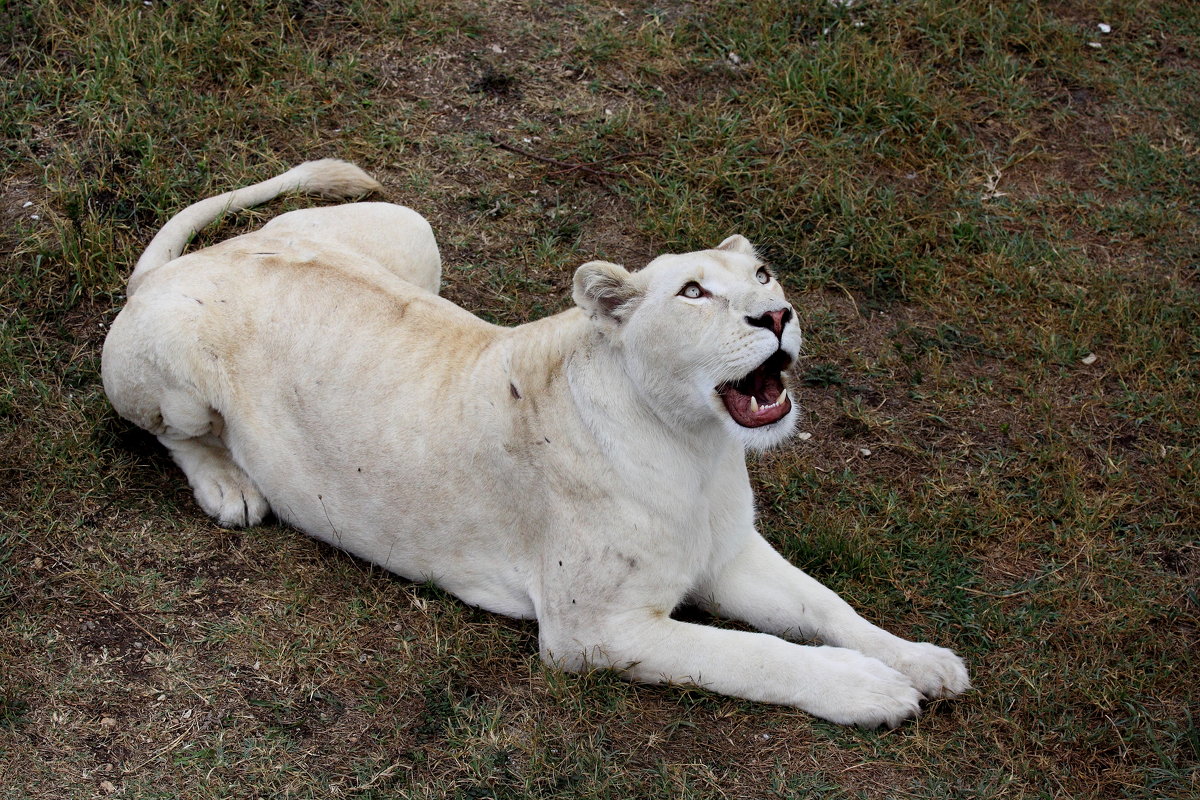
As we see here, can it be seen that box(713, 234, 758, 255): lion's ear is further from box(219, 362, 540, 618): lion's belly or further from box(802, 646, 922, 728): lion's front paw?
box(802, 646, 922, 728): lion's front paw

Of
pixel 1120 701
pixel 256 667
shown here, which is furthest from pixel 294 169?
pixel 1120 701

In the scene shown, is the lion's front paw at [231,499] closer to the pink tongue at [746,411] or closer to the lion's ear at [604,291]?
the lion's ear at [604,291]

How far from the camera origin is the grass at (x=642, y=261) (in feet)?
15.1

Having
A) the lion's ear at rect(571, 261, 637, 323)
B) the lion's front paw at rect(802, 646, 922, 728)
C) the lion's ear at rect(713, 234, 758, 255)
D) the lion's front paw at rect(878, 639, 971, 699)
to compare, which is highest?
the lion's ear at rect(571, 261, 637, 323)

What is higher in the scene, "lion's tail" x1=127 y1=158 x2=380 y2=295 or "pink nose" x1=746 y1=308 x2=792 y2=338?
"pink nose" x1=746 y1=308 x2=792 y2=338

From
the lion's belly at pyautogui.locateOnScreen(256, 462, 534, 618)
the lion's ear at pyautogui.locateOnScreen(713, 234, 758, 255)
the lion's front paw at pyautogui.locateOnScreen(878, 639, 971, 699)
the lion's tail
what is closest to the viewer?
the lion's front paw at pyautogui.locateOnScreen(878, 639, 971, 699)

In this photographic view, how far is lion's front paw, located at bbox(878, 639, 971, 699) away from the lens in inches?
186

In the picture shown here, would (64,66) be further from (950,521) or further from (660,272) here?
(950,521)

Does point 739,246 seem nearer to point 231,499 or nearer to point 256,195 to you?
point 231,499

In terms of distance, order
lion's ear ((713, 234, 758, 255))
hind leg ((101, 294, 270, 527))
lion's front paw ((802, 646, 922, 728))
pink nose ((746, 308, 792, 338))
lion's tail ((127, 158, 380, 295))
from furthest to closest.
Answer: lion's tail ((127, 158, 380, 295))
hind leg ((101, 294, 270, 527))
lion's ear ((713, 234, 758, 255))
lion's front paw ((802, 646, 922, 728))
pink nose ((746, 308, 792, 338))

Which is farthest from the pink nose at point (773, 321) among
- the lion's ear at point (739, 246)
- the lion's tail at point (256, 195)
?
the lion's tail at point (256, 195)

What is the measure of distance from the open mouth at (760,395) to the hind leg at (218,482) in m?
2.28

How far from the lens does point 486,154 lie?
751 cm

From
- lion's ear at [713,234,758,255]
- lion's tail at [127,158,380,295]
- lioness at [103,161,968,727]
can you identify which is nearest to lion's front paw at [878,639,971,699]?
lioness at [103,161,968,727]
